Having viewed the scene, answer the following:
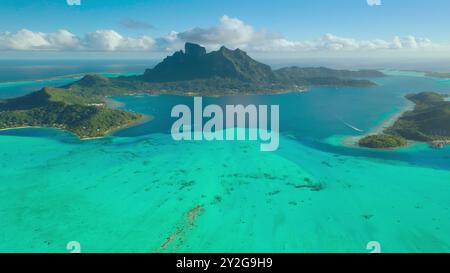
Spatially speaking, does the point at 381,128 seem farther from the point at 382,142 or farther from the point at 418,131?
the point at 382,142

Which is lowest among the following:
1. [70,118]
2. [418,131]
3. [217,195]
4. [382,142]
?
[217,195]

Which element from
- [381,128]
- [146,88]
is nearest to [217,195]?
[381,128]

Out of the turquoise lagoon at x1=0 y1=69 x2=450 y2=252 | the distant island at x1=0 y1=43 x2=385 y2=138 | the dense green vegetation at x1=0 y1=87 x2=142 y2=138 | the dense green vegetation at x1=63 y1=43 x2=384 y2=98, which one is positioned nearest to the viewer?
the turquoise lagoon at x1=0 y1=69 x2=450 y2=252

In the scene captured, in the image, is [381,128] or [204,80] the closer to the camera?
[381,128]

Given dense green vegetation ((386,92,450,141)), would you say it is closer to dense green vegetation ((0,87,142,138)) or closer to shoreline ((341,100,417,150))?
shoreline ((341,100,417,150))

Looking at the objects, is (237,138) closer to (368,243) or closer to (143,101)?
(368,243)

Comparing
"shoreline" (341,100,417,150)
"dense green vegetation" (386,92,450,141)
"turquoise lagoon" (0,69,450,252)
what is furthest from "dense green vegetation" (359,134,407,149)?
"dense green vegetation" (386,92,450,141)
